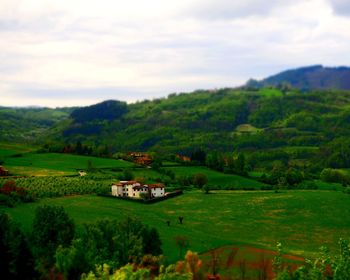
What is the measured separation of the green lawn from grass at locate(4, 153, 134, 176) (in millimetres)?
17371

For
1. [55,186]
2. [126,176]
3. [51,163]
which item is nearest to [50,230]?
[55,186]

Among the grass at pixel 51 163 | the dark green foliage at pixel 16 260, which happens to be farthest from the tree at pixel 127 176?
the dark green foliage at pixel 16 260

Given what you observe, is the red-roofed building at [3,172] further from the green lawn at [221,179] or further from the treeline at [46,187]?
the green lawn at [221,179]

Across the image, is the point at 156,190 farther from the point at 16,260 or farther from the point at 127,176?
the point at 16,260

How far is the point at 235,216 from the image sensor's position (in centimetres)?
11288

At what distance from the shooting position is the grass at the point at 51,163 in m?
154

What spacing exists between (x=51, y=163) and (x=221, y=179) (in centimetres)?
5411

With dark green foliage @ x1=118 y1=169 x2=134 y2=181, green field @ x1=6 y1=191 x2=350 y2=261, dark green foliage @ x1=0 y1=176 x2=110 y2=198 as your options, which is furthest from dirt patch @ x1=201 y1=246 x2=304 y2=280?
dark green foliage @ x1=118 y1=169 x2=134 y2=181

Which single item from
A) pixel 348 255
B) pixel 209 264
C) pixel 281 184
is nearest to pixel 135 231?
pixel 209 264

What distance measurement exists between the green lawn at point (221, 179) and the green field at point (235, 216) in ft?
64.6

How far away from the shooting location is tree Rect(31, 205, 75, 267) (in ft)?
249

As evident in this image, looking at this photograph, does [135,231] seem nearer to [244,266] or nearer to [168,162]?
[244,266]

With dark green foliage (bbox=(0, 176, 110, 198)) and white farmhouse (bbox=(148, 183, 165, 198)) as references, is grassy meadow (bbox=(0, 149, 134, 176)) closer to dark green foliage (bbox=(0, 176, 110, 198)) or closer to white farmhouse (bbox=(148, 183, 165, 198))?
dark green foliage (bbox=(0, 176, 110, 198))

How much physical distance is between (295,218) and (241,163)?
77.2 meters
